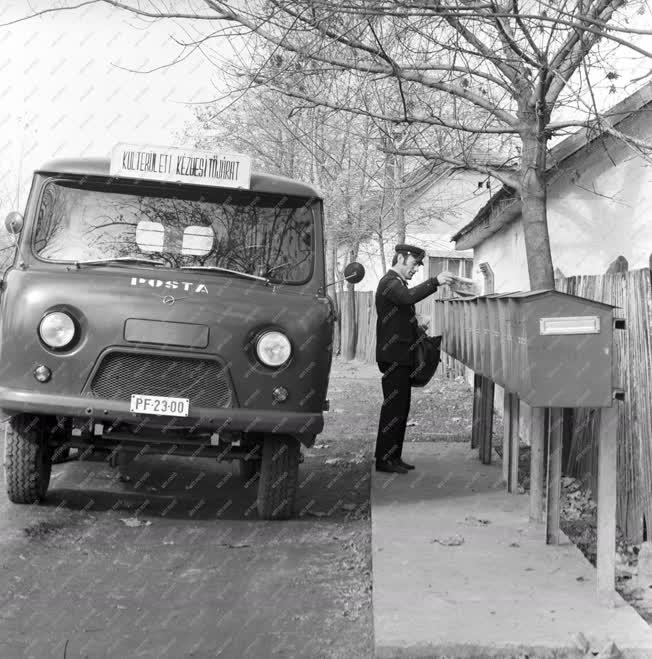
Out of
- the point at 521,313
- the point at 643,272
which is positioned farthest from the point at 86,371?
the point at 643,272

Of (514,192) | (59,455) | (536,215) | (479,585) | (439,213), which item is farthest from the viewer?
(439,213)

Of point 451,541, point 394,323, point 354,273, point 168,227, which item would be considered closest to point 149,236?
point 168,227

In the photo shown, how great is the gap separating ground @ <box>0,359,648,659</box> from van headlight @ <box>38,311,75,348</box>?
46.1 inches

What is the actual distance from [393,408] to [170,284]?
2.25 metres

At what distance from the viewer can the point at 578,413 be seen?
7355 millimetres

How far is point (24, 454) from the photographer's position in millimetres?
6574

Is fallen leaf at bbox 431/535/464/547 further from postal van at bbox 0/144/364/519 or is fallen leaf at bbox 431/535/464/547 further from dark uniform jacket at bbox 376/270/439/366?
dark uniform jacket at bbox 376/270/439/366

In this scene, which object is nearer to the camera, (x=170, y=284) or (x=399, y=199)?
(x=170, y=284)

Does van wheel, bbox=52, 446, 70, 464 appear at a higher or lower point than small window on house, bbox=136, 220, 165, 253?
lower

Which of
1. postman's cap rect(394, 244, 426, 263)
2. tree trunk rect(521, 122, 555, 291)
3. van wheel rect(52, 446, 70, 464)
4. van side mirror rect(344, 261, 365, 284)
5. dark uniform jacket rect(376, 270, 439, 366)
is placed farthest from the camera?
tree trunk rect(521, 122, 555, 291)

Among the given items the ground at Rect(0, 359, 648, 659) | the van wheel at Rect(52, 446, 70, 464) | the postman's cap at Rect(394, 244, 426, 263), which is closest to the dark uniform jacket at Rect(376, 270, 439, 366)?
the postman's cap at Rect(394, 244, 426, 263)

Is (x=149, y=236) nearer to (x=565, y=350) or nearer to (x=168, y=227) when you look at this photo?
(x=168, y=227)

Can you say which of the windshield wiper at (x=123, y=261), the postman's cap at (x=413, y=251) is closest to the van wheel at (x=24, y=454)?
the windshield wiper at (x=123, y=261)

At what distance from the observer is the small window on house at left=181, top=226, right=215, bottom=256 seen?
278 inches
